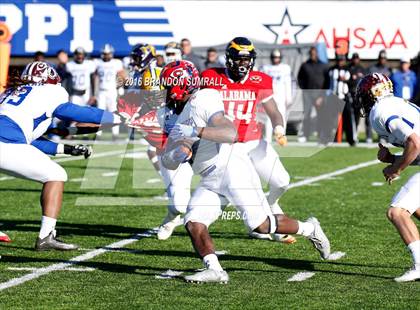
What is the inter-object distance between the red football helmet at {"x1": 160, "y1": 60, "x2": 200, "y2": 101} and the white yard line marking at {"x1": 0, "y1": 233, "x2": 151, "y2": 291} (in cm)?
159

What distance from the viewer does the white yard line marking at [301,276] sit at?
7211 mm

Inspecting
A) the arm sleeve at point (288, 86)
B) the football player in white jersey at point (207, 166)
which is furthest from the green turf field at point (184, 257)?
the arm sleeve at point (288, 86)

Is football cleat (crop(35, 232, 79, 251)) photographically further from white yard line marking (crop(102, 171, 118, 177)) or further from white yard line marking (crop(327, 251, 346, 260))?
white yard line marking (crop(102, 171, 118, 177))

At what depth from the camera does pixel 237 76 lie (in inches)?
330

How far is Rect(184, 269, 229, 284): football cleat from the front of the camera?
691 centimetres

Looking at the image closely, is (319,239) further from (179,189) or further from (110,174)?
(110,174)

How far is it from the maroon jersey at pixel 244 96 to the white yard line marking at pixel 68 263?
4.70 feet

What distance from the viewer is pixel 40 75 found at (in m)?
8.48

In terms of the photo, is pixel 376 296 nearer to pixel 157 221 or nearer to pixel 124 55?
pixel 157 221

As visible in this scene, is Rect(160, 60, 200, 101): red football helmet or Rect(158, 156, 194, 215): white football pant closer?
Rect(160, 60, 200, 101): red football helmet

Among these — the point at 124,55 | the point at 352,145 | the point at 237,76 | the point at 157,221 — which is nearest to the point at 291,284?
the point at 237,76

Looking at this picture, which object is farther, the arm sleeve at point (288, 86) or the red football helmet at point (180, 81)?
the arm sleeve at point (288, 86)

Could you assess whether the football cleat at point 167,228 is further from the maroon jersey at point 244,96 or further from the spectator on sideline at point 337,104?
the spectator on sideline at point 337,104

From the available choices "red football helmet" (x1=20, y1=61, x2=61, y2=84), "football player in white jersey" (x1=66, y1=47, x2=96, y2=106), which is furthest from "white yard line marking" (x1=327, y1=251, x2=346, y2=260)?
"football player in white jersey" (x1=66, y1=47, x2=96, y2=106)
